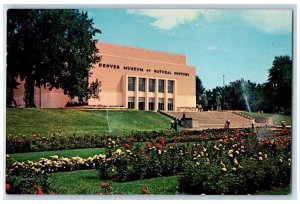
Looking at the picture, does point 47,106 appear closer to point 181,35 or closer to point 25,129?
point 25,129

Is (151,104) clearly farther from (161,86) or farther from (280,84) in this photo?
(280,84)

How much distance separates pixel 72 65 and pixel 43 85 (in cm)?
69

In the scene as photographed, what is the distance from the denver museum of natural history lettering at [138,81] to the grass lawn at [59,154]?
2.93 feet

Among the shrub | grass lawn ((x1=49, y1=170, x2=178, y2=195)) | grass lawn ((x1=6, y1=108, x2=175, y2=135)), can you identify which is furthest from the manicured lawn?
the shrub

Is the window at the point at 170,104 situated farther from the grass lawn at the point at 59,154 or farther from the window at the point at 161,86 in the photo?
the grass lawn at the point at 59,154

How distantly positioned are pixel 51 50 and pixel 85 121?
1511mm

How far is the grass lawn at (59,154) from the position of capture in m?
9.31

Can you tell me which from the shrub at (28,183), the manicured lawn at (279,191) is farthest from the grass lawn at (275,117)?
the shrub at (28,183)

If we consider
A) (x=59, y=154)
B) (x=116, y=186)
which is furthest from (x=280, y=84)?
(x=59, y=154)

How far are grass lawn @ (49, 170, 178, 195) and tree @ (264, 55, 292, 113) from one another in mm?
2393

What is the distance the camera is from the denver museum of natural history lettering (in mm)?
9680

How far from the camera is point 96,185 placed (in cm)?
890

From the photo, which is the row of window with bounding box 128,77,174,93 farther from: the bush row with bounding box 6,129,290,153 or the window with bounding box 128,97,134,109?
the bush row with bounding box 6,129,290,153
